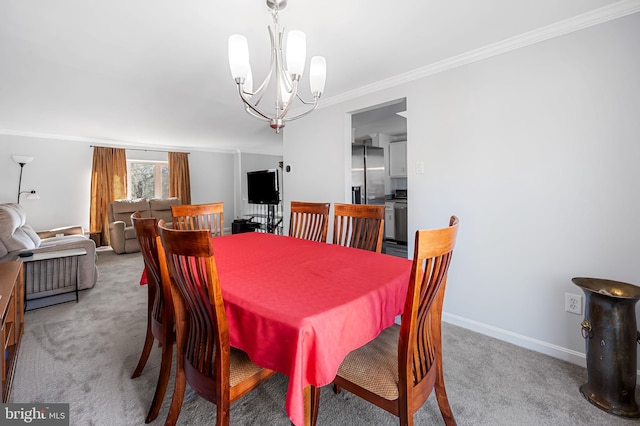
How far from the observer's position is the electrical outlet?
6.13 ft

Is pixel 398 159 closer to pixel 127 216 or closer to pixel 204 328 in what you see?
pixel 204 328

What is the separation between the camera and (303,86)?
9.61ft

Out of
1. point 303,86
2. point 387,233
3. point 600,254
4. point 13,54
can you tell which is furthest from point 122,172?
point 600,254

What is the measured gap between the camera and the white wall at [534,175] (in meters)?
1.73

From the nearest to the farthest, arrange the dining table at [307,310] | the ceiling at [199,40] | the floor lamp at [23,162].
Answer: the dining table at [307,310]
the ceiling at [199,40]
the floor lamp at [23,162]

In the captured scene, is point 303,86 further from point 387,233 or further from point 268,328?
point 387,233

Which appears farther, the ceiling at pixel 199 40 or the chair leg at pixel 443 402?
the ceiling at pixel 199 40

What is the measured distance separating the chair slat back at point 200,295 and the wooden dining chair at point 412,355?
50 centimetres

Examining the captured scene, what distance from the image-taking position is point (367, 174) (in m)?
4.55

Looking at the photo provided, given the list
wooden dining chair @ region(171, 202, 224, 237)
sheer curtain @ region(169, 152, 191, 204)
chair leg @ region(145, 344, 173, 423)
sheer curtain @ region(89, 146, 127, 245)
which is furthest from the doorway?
sheer curtain @ region(89, 146, 127, 245)

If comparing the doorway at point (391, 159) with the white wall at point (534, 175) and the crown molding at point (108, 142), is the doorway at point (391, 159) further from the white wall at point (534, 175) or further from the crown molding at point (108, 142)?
the crown molding at point (108, 142)

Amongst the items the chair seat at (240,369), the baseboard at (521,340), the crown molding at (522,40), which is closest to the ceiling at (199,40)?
the crown molding at (522,40)

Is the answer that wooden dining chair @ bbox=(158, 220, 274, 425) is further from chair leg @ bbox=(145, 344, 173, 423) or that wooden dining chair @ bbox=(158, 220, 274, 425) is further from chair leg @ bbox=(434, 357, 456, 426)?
chair leg @ bbox=(434, 357, 456, 426)

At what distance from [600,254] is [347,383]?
186 centimetres
